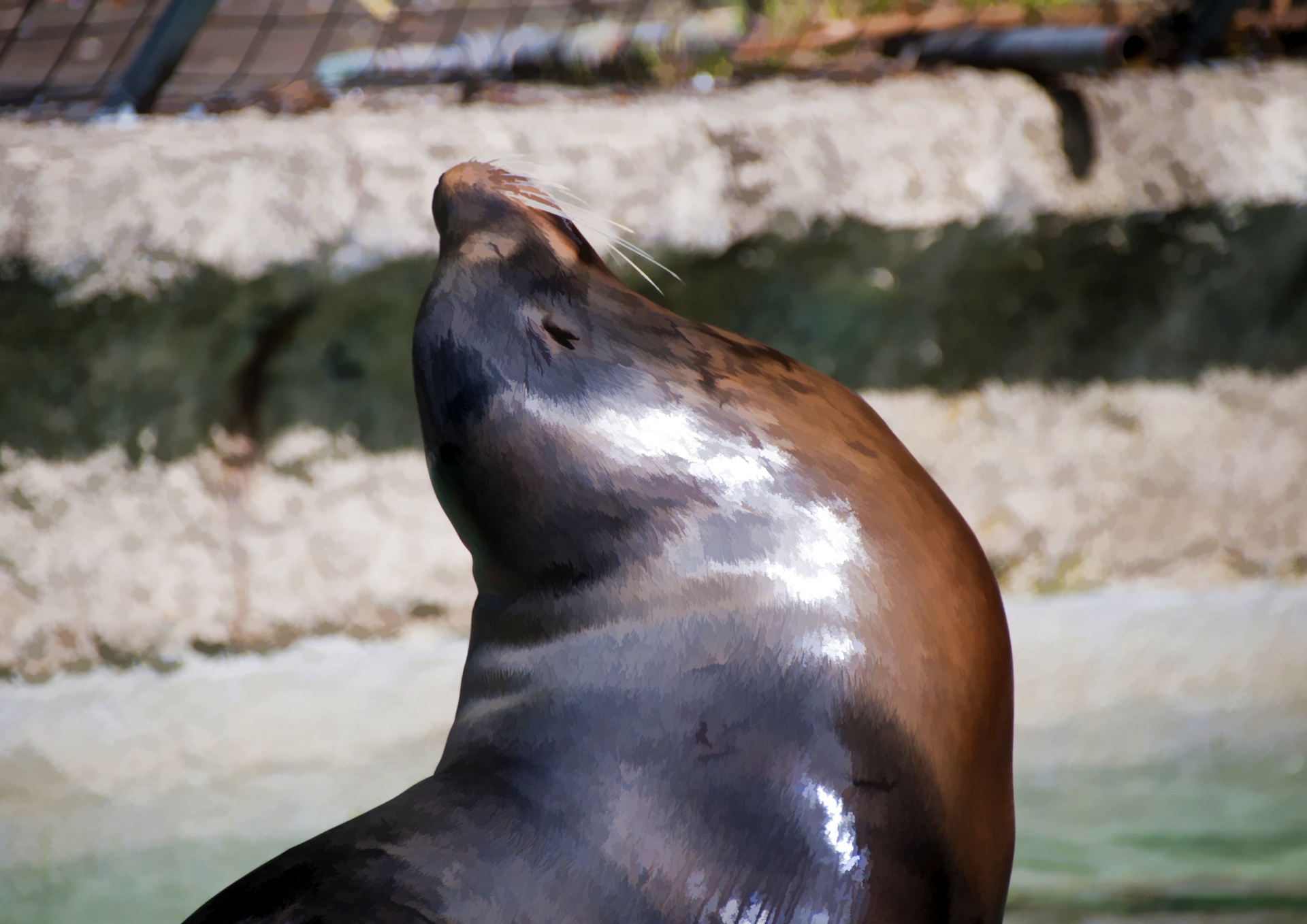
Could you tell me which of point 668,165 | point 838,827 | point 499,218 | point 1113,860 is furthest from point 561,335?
point 668,165

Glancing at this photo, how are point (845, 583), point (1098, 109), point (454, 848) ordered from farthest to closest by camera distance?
point (1098, 109) → point (845, 583) → point (454, 848)

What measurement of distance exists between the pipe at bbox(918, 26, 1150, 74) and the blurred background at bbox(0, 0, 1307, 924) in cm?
1

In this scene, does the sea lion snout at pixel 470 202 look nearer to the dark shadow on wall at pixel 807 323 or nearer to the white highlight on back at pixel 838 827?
the white highlight on back at pixel 838 827

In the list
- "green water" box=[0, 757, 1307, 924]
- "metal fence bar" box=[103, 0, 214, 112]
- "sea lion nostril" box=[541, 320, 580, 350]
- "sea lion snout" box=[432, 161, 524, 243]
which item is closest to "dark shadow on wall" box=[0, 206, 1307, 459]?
"metal fence bar" box=[103, 0, 214, 112]

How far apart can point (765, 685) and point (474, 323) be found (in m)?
0.42

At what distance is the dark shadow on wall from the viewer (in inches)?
101

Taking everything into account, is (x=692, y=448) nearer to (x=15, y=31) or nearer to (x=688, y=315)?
(x=688, y=315)

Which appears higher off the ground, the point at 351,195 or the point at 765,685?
the point at 765,685

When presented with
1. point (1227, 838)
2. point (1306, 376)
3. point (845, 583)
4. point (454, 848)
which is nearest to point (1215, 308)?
point (1306, 376)

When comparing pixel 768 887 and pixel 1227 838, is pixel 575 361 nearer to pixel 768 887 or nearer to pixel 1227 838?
pixel 768 887

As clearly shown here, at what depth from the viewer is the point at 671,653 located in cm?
93

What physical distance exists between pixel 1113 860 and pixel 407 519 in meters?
1.62

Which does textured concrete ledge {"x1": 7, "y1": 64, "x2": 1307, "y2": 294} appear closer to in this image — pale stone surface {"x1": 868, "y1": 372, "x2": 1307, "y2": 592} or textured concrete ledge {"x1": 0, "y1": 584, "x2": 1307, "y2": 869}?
pale stone surface {"x1": 868, "y1": 372, "x2": 1307, "y2": 592}

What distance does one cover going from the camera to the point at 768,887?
873mm
